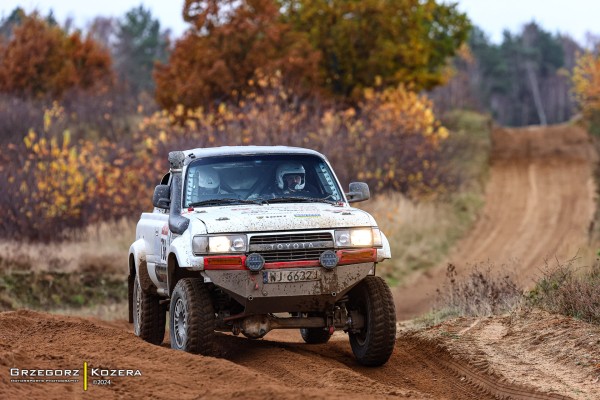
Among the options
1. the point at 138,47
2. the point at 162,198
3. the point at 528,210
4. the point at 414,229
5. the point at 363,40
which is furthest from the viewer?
the point at 138,47

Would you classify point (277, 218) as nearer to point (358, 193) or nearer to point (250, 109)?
point (358, 193)

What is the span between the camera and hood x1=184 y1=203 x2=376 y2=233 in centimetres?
1037

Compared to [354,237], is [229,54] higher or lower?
higher

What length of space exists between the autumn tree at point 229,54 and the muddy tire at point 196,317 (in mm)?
25444

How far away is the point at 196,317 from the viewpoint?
1048 cm

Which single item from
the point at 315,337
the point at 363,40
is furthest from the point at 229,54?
the point at 315,337

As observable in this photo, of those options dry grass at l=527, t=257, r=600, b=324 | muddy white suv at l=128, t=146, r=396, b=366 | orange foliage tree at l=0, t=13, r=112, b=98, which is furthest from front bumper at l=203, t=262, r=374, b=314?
orange foliage tree at l=0, t=13, r=112, b=98

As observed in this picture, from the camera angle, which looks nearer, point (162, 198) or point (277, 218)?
point (277, 218)

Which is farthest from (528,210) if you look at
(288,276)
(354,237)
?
(288,276)

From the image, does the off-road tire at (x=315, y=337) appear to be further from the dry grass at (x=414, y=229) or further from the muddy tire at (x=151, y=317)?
the dry grass at (x=414, y=229)

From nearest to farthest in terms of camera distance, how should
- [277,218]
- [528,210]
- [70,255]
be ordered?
[277,218] → [70,255] → [528,210]

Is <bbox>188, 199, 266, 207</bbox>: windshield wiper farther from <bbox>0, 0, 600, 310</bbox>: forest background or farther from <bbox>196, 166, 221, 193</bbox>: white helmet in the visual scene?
<bbox>0, 0, 600, 310</bbox>: forest background

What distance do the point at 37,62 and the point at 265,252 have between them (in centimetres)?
3994

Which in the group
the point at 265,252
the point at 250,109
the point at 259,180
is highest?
the point at 250,109
